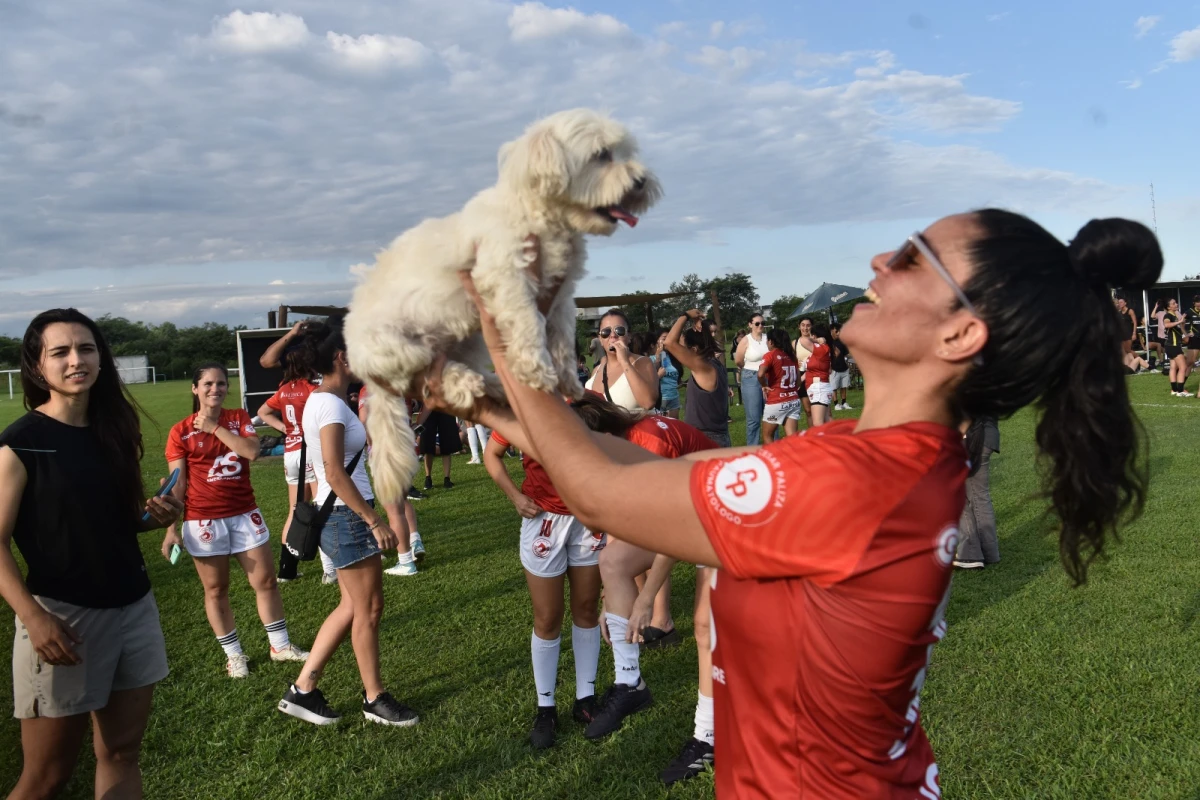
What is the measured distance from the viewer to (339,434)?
16.3 ft

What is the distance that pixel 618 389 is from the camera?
712cm

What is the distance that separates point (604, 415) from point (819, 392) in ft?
30.1

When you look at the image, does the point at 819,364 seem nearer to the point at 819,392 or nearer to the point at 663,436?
the point at 819,392

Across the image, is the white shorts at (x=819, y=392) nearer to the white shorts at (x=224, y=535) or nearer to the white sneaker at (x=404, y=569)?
the white sneaker at (x=404, y=569)

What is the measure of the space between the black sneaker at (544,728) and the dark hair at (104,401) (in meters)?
2.48

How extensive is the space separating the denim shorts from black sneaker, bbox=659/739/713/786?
2.15 meters

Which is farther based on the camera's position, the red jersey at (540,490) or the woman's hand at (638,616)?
the red jersey at (540,490)

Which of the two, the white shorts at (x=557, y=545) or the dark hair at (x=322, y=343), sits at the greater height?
the dark hair at (x=322, y=343)

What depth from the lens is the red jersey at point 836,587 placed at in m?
1.39

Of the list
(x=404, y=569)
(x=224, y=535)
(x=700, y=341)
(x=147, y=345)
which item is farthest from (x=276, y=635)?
(x=147, y=345)

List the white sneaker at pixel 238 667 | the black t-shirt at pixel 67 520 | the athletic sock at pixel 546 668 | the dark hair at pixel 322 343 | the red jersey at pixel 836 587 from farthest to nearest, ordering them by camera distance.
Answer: the white sneaker at pixel 238 667 → the dark hair at pixel 322 343 → the athletic sock at pixel 546 668 → the black t-shirt at pixel 67 520 → the red jersey at pixel 836 587

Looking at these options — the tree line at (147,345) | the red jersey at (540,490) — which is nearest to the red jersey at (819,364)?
the red jersey at (540,490)

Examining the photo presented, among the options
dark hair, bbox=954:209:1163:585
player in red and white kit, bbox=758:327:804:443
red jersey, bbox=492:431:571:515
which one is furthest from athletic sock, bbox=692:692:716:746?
player in red and white kit, bbox=758:327:804:443

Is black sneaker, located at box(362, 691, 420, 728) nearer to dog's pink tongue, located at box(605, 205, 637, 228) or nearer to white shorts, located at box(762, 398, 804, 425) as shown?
dog's pink tongue, located at box(605, 205, 637, 228)
